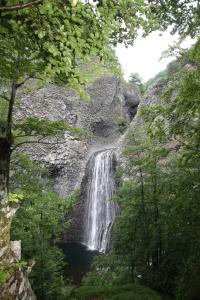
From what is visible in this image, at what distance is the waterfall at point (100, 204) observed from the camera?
19.9 metres

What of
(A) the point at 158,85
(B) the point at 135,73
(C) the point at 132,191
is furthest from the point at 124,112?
(C) the point at 132,191

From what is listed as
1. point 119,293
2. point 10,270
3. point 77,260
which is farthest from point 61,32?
point 77,260

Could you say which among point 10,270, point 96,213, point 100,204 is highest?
point 100,204

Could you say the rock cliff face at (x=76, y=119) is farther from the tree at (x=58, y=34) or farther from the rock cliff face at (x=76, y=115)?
the tree at (x=58, y=34)

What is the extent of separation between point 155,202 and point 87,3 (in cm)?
623

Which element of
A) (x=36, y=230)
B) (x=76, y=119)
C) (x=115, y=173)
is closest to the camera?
(x=36, y=230)

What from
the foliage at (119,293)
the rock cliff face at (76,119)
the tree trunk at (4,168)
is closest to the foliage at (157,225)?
the foliage at (119,293)

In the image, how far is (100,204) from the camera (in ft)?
70.7

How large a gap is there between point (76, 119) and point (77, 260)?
13.9 meters

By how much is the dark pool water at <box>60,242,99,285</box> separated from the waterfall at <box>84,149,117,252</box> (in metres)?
0.79

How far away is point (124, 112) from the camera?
31953 millimetres

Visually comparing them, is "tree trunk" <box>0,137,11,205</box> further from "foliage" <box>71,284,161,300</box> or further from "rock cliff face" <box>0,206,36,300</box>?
"foliage" <box>71,284,161,300</box>

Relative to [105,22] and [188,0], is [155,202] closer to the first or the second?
[188,0]

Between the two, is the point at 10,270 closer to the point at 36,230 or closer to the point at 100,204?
the point at 36,230
